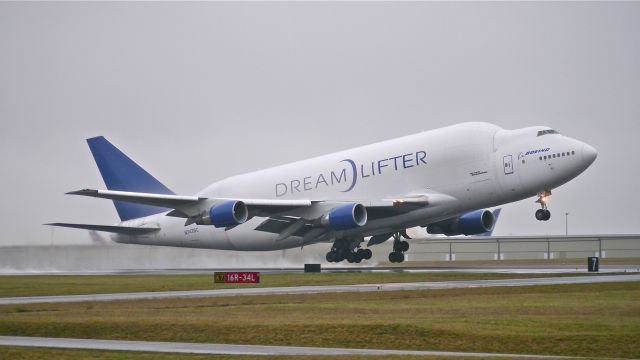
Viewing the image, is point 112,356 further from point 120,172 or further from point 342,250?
point 120,172

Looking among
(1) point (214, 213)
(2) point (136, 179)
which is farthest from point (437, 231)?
(2) point (136, 179)

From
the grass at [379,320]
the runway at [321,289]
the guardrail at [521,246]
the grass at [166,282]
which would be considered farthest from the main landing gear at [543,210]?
the guardrail at [521,246]

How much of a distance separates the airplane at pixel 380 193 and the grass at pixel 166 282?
4.36 m

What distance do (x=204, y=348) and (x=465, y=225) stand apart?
39.3 metres

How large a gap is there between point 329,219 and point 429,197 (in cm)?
539

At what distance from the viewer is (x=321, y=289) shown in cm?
3825

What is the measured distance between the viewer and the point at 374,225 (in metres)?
54.2

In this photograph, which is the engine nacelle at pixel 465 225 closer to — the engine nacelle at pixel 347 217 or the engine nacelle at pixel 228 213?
the engine nacelle at pixel 347 217

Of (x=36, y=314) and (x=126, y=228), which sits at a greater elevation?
(x=126, y=228)

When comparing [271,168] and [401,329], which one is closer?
[401,329]

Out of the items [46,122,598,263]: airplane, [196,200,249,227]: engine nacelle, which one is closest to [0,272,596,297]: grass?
[196,200,249,227]: engine nacelle

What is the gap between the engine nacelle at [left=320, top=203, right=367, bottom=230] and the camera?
170ft

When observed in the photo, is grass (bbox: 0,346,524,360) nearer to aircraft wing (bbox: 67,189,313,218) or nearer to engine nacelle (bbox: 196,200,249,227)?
engine nacelle (bbox: 196,200,249,227)

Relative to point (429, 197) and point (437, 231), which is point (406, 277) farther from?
point (437, 231)
